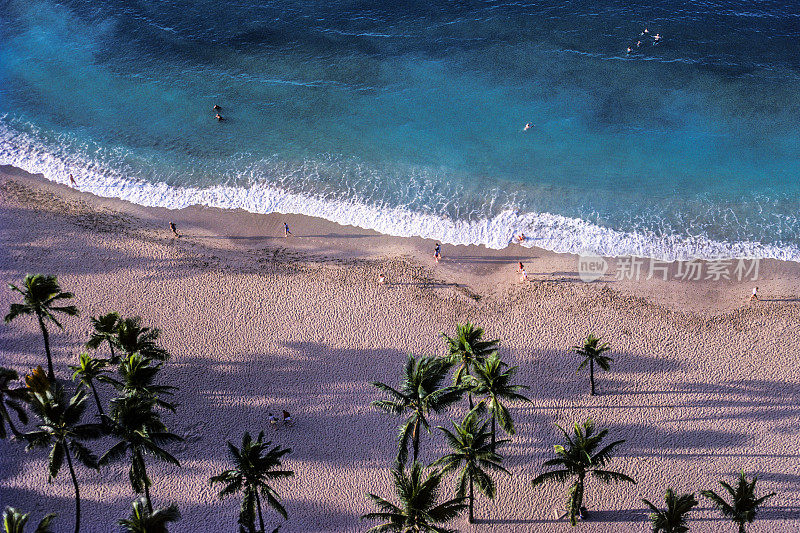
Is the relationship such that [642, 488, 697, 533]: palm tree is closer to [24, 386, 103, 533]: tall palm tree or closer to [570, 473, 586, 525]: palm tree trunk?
[570, 473, 586, 525]: palm tree trunk

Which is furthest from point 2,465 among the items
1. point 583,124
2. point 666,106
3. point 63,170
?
point 666,106

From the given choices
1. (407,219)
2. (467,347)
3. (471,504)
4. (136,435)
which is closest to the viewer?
(136,435)

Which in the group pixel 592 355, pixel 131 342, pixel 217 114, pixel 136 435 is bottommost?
pixel 136 435

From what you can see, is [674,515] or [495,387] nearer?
[674,515]

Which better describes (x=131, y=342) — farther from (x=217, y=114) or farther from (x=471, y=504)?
(x=217, y=114)

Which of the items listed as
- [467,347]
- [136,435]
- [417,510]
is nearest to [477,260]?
[467,347]

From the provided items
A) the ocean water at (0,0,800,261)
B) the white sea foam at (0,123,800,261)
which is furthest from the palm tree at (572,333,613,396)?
the ocean water at (0,0,800,261)
